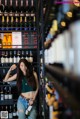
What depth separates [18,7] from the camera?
17.7 ft

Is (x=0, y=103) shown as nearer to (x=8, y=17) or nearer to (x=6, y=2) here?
(x=8, y=17)

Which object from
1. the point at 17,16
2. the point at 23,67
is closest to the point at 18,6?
the point at 17,16

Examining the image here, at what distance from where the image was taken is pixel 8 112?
17.0 feet

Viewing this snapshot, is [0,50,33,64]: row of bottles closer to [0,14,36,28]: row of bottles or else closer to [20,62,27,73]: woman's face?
[0,14,36,28]: row of bottles

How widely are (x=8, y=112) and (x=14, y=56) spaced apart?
111 cm

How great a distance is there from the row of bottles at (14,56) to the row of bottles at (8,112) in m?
0.89

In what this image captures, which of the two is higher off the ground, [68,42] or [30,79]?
[68,42]

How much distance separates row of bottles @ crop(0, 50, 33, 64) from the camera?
523cm

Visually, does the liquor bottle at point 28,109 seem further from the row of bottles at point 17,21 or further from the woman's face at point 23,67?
the row of bottles at point 17,21

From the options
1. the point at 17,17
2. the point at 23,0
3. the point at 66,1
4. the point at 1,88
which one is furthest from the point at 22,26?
the point at 66,1

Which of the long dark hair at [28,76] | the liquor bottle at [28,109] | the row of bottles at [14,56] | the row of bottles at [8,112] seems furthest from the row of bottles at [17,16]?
the liquor bottle at [28,109]

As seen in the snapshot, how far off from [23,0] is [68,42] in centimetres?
462

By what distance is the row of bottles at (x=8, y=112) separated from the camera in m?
5.16

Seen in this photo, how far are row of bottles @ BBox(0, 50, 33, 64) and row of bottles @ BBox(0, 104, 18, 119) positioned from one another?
0.89m
